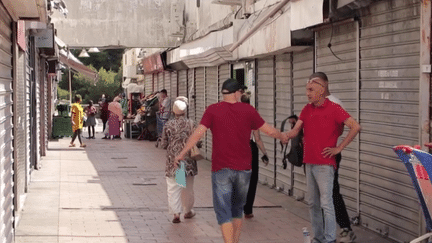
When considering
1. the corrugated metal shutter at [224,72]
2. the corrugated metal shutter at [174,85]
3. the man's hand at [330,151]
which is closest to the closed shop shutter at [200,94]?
the corrugated metal shutter at [224,72]

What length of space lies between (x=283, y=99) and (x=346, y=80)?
319 centimetres

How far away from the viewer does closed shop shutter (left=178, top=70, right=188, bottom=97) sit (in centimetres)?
2583

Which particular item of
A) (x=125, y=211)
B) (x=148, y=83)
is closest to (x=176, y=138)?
(x=125, y=211)

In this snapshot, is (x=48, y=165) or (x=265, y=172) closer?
(x=265, y=172)

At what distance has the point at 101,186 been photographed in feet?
49.5

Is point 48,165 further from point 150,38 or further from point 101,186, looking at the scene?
point 150,38

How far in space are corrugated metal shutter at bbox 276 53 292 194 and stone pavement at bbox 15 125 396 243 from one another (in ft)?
0.87

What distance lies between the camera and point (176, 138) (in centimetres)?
1062

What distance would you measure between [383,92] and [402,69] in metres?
0.62

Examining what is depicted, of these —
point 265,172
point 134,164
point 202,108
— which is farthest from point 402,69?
point 202,108

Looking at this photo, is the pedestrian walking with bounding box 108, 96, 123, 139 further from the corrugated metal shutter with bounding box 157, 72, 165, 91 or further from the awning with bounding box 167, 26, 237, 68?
the awning with bounding box 167, 26, 237, 68

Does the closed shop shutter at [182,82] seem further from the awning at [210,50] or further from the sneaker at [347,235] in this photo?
the sneaker at [347,235]

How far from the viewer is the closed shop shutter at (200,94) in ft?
73.0

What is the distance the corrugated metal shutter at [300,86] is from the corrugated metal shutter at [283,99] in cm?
26
